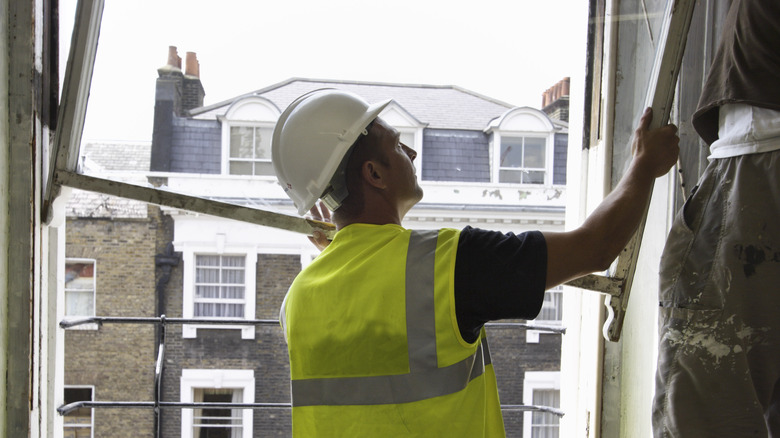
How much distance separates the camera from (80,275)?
1118cm

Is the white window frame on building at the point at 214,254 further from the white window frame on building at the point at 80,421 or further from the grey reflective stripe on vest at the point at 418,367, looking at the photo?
the grey reflective stripe on vest at the point at 418,367

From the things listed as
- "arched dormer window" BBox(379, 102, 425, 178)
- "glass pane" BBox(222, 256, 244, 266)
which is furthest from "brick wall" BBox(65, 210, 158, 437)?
"arched dormer window" BBox(379, 102, 425, 178)

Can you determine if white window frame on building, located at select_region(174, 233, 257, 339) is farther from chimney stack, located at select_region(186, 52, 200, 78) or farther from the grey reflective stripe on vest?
the grey reflective stripe on vest

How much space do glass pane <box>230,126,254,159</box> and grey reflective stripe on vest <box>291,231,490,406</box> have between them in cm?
737

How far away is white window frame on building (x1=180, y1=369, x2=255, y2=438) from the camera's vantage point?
443 inches

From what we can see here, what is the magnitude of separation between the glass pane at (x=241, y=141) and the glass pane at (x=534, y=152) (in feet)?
12.9

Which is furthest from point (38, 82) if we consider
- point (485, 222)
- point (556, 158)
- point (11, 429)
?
point (556, 158)

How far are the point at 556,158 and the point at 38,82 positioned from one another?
809 cm

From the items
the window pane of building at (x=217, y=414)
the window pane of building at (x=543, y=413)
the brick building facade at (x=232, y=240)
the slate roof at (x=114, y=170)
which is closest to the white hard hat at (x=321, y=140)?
the slate roof at (x=114, y=170)

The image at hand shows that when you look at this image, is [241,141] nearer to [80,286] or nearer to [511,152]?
[511,152]

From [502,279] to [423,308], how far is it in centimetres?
12

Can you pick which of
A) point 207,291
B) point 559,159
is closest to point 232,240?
point 207,291

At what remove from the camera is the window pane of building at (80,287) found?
1087 cm

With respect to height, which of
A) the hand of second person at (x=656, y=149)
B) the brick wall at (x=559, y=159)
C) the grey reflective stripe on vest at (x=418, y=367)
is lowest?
the grey reflective stripe on vest at (x=418, y=367)
